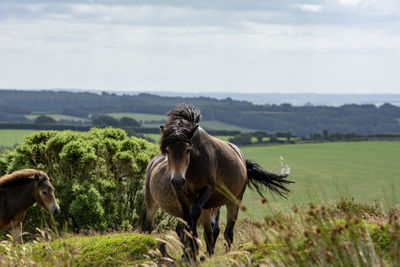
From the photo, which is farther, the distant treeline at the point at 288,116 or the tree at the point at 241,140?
the distant treeline at the point at 288,116

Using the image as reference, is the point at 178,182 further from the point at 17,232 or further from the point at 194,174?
the point at 17,232

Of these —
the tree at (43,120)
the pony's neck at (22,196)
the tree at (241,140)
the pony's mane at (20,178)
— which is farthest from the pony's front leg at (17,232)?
the tree at (43,120)

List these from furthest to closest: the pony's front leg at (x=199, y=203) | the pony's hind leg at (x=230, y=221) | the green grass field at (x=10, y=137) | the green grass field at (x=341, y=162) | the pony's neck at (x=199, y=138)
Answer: the green grass field at (x=10, y=137), the green grass field at (x=341, y=162), the pony's hind leg at (x=230, y=221), the pony's neck at (x=199, y=138), the pony's front leg at (x=199, y=203)

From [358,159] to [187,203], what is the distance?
218 feet

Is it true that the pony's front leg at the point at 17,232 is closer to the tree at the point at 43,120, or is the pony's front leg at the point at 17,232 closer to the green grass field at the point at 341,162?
the green grass field at the point at 341,162

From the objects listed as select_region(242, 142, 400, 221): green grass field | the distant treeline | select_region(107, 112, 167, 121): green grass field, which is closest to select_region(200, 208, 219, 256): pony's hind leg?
select_region(242, 142, 400, 221): green grass field

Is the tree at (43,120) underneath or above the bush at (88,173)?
underneath

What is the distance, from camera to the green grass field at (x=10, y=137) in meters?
80.4

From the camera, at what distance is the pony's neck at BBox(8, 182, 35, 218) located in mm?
10320

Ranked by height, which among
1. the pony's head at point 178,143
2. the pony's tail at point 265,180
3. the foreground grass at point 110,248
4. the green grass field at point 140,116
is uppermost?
the pony's head at point 178,143

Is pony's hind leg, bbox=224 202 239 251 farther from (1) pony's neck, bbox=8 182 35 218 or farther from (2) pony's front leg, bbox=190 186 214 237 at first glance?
(1) pony's neck, bbox=8 182 35 218

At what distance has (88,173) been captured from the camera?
45.4 ft

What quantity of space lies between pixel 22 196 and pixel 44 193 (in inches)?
16.1

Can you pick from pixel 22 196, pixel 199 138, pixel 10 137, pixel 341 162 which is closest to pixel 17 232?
pixel 22 196
